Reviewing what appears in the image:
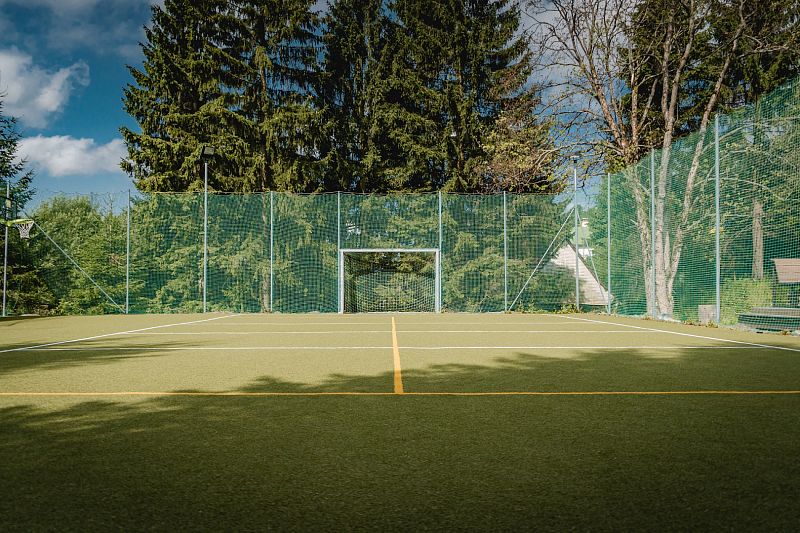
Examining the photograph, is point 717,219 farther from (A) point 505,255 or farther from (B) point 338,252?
(B) point 338,252

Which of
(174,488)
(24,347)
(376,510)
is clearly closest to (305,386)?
(174,488)

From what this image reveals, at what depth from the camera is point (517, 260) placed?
52.9 feet

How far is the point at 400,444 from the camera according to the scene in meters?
2.73

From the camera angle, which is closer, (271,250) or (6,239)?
(6,239)

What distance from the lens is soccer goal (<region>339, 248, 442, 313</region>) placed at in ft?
54.5

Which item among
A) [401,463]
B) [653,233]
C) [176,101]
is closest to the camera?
[401,463]

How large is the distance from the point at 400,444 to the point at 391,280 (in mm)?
14060

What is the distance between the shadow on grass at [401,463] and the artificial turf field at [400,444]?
0.01 m

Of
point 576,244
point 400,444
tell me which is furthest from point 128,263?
point 400,444

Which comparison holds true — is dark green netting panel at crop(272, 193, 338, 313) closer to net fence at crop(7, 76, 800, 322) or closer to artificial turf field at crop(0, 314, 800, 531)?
net fence at crop(7, 76, 800, 322)

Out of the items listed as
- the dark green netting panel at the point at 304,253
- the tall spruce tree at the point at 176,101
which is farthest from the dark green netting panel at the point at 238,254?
the tall spruce tree at the point at 176,101

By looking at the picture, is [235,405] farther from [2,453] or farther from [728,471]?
[728,471]

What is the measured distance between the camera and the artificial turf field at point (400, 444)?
6.23ft

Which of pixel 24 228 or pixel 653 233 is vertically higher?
pixel 24 228
